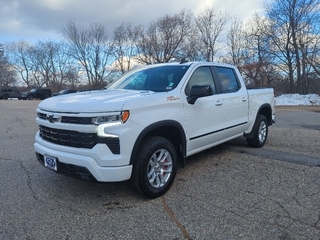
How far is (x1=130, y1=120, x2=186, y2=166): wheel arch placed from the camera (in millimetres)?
3166

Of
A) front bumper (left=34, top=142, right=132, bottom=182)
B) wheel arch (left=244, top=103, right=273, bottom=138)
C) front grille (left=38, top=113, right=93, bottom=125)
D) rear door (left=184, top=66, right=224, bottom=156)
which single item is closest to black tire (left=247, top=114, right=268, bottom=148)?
wheel arch (left=244, top=103, right=273, bottom=138)

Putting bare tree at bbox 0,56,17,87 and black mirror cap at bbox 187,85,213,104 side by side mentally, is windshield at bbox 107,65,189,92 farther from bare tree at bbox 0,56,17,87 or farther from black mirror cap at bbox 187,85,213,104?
bare tree at bbox 0,56,17,87

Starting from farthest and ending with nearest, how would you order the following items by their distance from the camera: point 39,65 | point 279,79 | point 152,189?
point 39,65 → point 279,79 → point 152,189

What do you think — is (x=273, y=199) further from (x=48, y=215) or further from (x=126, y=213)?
(x=48, y=215)

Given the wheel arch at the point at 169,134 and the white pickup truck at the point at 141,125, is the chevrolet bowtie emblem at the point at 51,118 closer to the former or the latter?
the white pickup truck at the point at 141,125

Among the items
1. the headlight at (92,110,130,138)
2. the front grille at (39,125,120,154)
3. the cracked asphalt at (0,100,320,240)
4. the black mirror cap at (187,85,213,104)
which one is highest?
the black mirror cap at (187,85,213,104)

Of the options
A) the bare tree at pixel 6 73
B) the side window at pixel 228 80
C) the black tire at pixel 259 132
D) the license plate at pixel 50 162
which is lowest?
the black tire at pixel 259 132

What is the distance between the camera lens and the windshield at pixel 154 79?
4.06 m

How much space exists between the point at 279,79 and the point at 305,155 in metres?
34.1

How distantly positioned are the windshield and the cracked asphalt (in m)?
1.53

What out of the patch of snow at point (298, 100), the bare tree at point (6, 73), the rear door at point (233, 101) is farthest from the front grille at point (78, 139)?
the bare tree at point (6, 73)

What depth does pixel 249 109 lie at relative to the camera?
557 centimetres

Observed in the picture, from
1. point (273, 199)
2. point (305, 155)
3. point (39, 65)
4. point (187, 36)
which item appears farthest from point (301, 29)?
point (39, 65)

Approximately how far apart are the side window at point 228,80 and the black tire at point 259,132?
1.12 metres
